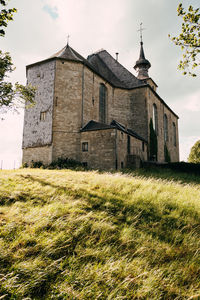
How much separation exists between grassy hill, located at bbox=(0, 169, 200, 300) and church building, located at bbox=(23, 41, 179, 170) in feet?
37.9

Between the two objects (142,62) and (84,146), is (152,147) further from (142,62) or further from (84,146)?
(142,62)

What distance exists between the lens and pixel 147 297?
90.3 inches

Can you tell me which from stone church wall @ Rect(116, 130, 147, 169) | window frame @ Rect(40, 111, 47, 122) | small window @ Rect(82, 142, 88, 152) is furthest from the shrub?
window frame @ Rect(40, 111, 47, 122)

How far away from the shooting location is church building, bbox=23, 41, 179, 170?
1711 centimetres

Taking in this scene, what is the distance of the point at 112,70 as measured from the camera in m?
28.1

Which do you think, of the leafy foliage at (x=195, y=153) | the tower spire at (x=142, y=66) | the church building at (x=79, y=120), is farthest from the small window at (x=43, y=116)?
the leafy foliage at (x=195, y=153)

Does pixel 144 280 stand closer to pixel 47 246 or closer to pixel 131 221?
pixel 47 246

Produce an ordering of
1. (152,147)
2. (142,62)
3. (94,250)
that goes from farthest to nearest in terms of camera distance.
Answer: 1. (142,62)
2. (152,147)
3. (94,250)

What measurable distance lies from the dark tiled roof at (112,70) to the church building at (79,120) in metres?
1.97

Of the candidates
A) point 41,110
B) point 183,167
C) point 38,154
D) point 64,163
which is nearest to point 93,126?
point 64,163

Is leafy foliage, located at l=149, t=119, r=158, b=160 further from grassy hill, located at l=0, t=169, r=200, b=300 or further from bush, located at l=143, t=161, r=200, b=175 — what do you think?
grassy hill, located at l=0, t=169, r=200, b=300

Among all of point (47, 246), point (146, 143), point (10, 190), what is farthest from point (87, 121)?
point (47, 246)

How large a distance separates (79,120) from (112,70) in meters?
13.2

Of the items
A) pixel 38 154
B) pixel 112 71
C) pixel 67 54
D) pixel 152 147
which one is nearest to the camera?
pixel 38 154
